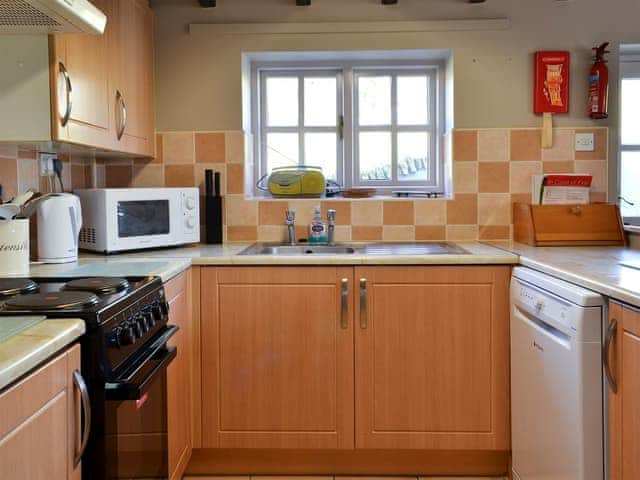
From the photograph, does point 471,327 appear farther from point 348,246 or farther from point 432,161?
point 432,161

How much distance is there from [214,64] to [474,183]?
134 centimetres

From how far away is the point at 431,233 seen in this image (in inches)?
124

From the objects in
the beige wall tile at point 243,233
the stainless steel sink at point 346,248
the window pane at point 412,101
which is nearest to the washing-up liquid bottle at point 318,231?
the stainless steel sink at point 346,248

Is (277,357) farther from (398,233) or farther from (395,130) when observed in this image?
(395,130)

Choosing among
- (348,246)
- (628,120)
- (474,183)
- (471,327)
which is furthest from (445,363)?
(628,120)

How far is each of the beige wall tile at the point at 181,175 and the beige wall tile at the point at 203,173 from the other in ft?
0.06

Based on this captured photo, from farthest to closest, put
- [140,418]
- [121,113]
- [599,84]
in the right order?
[599,84] → [121,113] → [140,418]

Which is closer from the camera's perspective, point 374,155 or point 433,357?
point 433,357

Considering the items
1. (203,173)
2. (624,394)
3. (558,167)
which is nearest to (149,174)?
(203,173)

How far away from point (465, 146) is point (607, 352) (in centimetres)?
161

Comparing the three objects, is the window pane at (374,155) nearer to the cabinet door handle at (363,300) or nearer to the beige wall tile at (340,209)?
the beige wall tile at (340,209)

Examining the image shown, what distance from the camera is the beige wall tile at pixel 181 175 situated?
10.5 feet

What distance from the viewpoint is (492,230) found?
314 cm

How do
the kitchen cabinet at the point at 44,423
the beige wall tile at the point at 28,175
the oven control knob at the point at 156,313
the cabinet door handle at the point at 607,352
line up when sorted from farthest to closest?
the beige wall tile at the point at 28,175 < the oven control knob at the point at 156,313 < the cabinet door handle at the point at 607,352 < the kitchen cabinet at the point at 44,423
